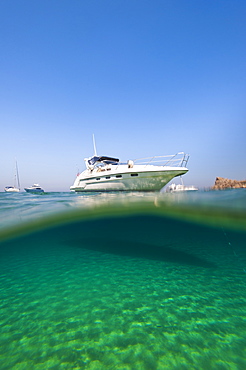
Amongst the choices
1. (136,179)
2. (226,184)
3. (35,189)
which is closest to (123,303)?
(136,179)

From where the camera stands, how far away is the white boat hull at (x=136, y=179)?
20594 mm

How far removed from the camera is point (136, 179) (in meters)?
22.0

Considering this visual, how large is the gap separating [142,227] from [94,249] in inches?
146

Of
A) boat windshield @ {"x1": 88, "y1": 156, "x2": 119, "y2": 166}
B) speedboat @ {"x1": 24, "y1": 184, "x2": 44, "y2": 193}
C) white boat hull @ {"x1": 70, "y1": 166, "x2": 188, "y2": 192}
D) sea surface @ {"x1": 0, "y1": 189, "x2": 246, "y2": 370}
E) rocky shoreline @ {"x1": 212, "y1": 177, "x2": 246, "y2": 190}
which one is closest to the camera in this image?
sea surface @ {"x1": 0, "y1": 189, "x2": 246, "y2": 370}

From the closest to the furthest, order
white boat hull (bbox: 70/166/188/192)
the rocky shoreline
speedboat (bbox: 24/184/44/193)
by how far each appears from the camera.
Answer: white boat hull (bbox: 70/166/188/192)
speedboat (bbox: 24/184/44/193)
the rocky shoreline

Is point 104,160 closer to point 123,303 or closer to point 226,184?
point 123,303

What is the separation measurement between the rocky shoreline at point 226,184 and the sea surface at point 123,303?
91.9 meters

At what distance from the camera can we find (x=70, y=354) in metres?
1.74

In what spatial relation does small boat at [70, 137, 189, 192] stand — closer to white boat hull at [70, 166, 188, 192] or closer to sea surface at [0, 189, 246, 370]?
white boat hull at [70, 166, 188, 192]

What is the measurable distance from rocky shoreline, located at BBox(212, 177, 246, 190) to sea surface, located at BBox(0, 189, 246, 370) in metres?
91.9

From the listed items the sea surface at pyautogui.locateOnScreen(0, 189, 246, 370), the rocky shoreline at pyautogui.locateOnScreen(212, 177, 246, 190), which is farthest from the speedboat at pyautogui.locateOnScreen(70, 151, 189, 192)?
the rocky shoreline at pyautogui.locateOnScreen(212, 177, 246, 190)

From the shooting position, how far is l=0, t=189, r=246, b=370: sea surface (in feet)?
5.58

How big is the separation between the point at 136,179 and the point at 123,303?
64.4 feet

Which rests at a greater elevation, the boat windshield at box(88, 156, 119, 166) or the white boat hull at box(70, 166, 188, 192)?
the boat windshield at box(88, 156, 119, 166)
